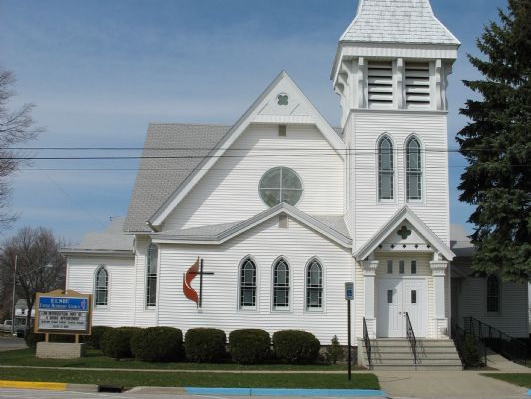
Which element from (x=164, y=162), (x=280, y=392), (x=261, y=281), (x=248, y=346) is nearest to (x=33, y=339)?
(x=164, y=162)

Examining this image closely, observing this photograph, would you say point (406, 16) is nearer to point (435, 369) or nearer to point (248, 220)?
point (248, 220)

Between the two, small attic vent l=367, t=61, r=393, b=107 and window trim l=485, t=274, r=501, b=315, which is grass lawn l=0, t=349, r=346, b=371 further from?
small attic vent l=367, t=61, r=393, b=107

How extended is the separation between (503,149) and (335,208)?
6.42 meters

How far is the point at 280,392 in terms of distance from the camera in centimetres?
1805

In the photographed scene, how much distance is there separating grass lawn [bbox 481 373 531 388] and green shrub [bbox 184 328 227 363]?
835 centimetres

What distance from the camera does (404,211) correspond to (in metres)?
25.2

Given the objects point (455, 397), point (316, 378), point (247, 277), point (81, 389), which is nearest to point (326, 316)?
point (247, 277)

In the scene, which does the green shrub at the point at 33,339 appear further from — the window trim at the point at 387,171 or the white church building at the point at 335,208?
the window trim at the point at 387,171

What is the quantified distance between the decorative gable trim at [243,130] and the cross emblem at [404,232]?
3.89 m

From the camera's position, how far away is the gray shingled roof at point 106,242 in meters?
31.3

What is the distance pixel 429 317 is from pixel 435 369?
2.55m

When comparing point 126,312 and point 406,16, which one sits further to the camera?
point 126,312

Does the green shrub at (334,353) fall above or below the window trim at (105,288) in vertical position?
below

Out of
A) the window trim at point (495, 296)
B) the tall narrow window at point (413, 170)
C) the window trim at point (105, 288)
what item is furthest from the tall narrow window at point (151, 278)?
the window trim at point (495, 296)
